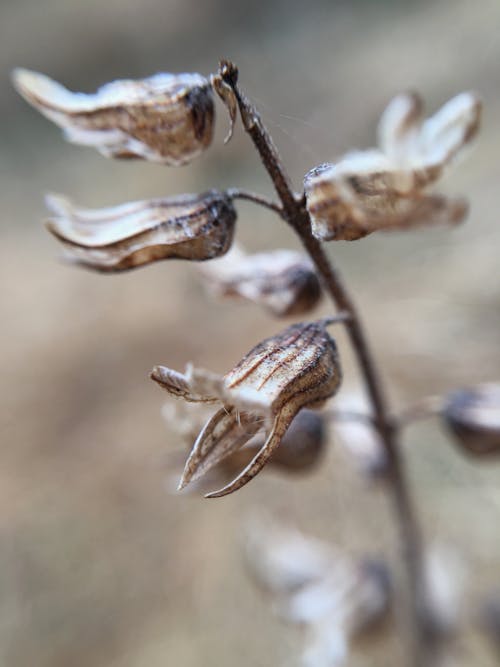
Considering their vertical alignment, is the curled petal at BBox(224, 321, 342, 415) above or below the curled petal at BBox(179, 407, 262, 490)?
above

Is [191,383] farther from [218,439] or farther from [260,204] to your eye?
[260,204]

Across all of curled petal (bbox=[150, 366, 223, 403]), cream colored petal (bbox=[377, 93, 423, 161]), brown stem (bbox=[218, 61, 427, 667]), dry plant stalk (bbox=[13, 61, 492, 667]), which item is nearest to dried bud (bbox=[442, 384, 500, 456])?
dry plant stalk (bbox=[13, 61, 492, 667])

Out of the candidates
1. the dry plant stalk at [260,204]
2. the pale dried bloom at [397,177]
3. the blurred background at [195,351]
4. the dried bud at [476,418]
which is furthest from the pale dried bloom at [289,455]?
the pale dried bloom at [397,177]

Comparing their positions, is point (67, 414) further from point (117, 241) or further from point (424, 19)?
point (424, 19)

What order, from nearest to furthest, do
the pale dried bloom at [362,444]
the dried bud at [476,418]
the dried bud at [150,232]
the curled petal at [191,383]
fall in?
the curled petal at [191,383] < the dried bud at [150,232] < the dried bud at [476,418] < the pale dried bloom at [362,444]

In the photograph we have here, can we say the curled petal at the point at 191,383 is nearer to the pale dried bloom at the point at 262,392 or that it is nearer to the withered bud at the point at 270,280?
the pale dried bloom at the point at 262,392

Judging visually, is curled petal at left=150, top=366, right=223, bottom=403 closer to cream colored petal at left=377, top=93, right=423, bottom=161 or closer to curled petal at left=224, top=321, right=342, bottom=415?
curled petal at left=224, top=321, right=342, bottom=415

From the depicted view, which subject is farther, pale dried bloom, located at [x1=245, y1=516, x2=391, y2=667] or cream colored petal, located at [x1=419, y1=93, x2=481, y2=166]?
pale dried bloom, located at [x1=245, y1=516, x2=391, y2=667]
